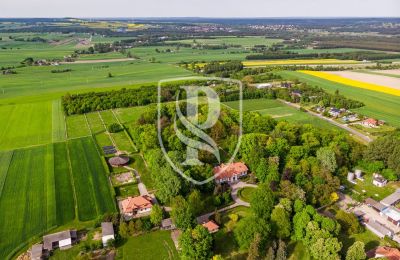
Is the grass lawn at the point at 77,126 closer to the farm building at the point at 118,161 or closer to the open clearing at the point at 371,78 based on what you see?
the farm building at the point at 118,161

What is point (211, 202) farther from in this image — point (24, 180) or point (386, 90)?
point (386, 90)

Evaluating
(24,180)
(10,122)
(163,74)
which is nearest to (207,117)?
(24,180)

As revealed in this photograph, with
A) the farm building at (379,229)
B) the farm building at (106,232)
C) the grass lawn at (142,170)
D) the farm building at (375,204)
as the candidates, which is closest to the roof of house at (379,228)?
the farm building at (379,229)

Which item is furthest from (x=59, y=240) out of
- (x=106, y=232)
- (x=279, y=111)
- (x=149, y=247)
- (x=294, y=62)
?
(x=294, y=62)

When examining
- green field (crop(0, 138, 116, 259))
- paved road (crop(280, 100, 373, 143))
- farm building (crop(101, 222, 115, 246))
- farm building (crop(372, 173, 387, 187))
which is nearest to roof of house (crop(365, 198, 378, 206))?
farm building (crop(372, 173, 387, 187))

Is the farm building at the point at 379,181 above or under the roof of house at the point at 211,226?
above

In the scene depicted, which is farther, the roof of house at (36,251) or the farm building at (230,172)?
the farm building at (230,172)
